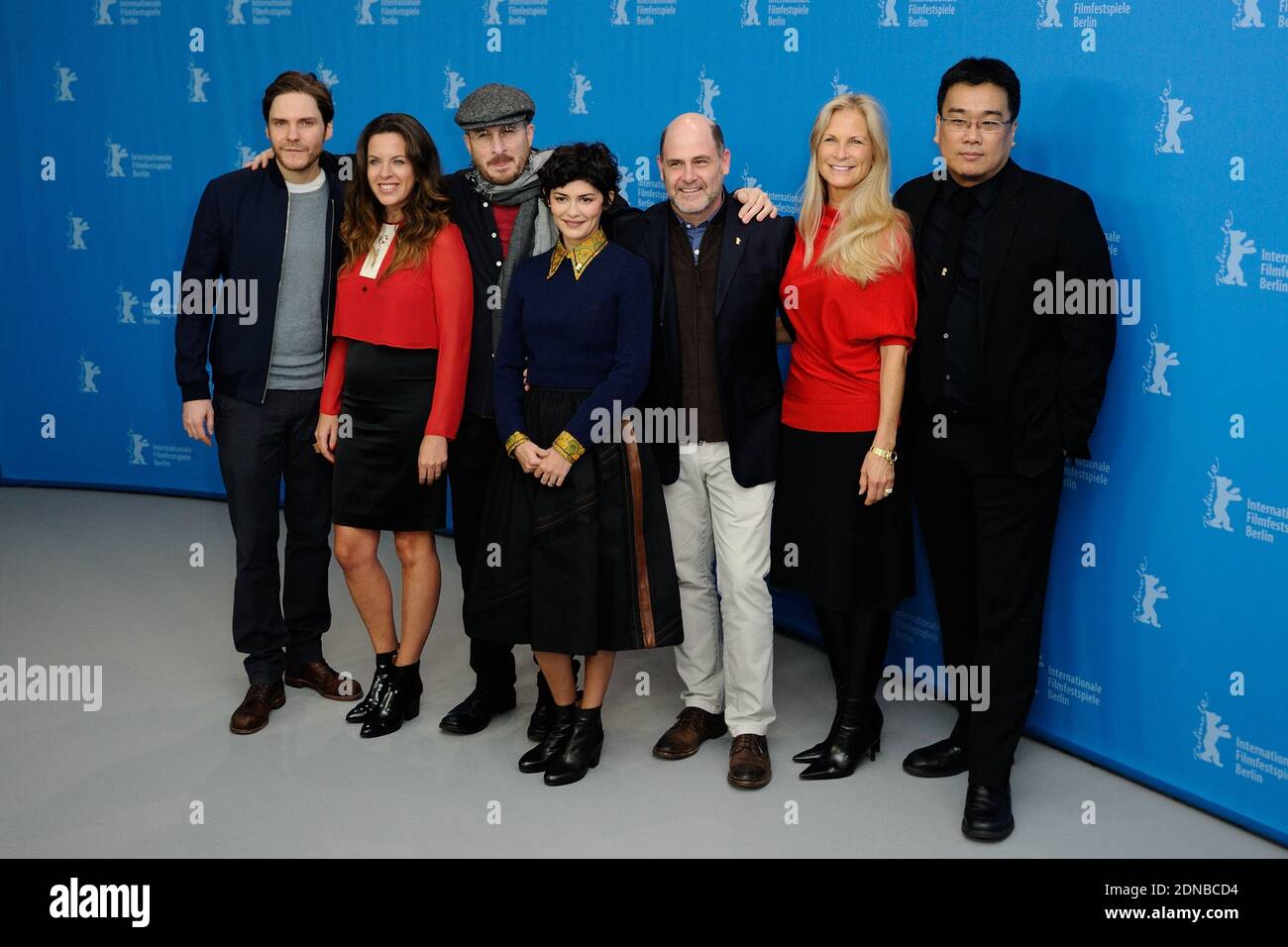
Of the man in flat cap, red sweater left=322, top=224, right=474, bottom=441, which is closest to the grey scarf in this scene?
the man in flat cap

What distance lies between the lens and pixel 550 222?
3.29 m

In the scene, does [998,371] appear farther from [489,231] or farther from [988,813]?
[489,231]

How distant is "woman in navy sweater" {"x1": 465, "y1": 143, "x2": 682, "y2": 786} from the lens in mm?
3080

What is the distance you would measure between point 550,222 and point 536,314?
311 mm

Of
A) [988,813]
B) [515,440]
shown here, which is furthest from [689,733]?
[515,440]

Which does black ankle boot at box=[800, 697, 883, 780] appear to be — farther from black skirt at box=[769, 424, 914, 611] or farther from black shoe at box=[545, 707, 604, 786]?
black shoe at box=[545, 707, 604, 786]

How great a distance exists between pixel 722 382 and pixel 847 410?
1.04 feet

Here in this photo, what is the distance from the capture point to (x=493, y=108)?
3178 millimetres

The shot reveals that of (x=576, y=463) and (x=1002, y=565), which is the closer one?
(x=1002, y=565)

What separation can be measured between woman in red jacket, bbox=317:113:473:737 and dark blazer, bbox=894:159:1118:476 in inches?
53.2

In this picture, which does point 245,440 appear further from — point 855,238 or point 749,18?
point 749,18

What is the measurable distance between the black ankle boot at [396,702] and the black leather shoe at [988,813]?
1.58m

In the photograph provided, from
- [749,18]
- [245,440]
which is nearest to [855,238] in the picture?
[749,18]

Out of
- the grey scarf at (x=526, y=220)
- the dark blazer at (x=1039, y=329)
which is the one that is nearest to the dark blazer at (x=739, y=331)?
the grey scarf at (x=526, y=220)
